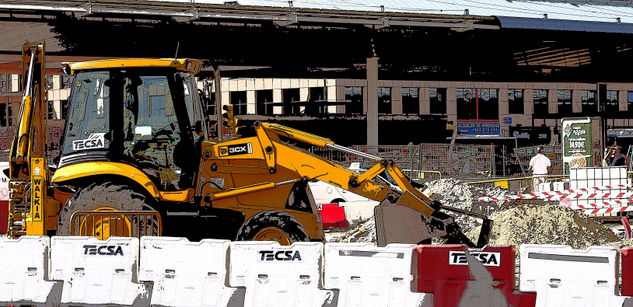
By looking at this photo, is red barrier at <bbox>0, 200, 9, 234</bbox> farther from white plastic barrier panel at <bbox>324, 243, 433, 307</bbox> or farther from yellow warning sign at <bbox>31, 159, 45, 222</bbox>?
white plastic barrier panel at <bbox>324, 243, 433, 307</bbox>

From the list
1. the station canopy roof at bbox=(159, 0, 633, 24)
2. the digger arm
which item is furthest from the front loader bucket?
the station canopy roof at bbox=(159, 0, 633, 24)

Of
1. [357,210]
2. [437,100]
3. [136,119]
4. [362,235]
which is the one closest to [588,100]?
[437,100]

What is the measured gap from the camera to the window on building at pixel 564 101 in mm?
67500

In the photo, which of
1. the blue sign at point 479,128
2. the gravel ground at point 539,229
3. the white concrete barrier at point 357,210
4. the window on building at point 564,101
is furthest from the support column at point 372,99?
the gravel ground at point 539,229

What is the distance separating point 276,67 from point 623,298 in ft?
117

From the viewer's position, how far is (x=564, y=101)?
68.0 meters

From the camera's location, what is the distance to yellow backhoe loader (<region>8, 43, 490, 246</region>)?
40.5 ft

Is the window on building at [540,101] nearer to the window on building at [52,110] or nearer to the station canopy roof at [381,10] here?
the station canopy roof at [381,10]

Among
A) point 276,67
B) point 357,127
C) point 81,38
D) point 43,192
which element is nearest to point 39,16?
point 81,38

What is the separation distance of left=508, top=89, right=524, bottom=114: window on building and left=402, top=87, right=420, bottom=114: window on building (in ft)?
23.6

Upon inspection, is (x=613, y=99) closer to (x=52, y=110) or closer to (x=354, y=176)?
(x=52, y=110)

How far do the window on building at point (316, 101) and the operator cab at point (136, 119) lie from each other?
47285 millimetres

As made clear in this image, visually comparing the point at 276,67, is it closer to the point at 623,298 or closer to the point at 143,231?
the point at 143,231

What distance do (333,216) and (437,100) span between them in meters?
43.9
